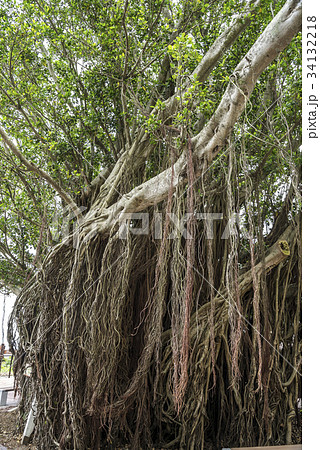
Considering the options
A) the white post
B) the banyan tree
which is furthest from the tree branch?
the white post

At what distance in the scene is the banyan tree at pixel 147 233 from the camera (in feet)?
8.90

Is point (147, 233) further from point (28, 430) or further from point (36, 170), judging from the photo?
point (28, 430)

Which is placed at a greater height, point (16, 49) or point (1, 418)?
point (16, 49)

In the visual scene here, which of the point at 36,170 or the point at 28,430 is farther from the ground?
the point at 36,170

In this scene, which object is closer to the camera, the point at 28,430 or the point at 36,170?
the point at 36,170

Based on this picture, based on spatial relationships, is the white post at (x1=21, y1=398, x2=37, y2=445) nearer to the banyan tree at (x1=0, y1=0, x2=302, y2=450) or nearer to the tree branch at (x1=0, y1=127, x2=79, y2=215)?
the banyan tree at (x1=0, y1=0, x2=302, y2=450)

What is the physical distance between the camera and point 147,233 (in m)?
3.01

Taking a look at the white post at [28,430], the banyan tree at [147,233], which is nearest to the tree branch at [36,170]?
the banyan tree at [147,233]

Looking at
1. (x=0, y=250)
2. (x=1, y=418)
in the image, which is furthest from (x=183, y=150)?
(x=1, y=418)

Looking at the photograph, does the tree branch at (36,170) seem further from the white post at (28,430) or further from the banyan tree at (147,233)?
the white post at (28,430)

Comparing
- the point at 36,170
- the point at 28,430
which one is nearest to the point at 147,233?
the point at 36,170

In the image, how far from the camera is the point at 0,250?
4410 millimetres
